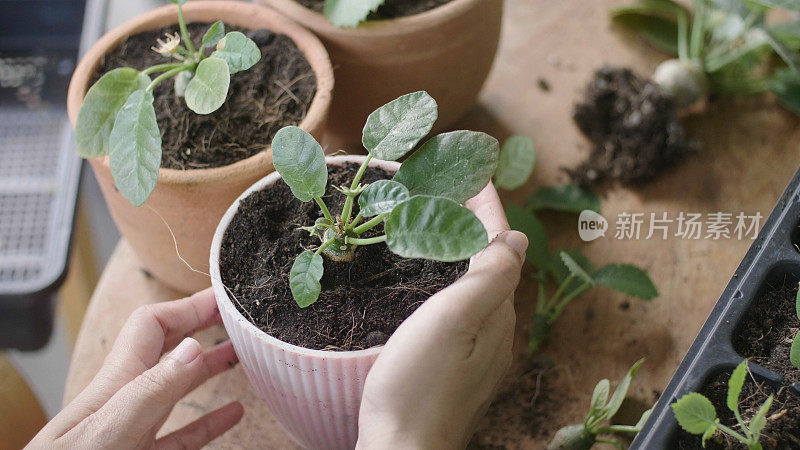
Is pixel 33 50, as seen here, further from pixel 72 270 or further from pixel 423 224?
pixel 423 224

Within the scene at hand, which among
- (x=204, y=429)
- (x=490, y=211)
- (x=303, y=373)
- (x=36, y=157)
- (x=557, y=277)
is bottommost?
(x=36, y=157)

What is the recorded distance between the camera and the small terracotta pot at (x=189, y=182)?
31.5 inches

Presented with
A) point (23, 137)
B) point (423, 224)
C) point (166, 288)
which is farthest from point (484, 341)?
point (23, 137)

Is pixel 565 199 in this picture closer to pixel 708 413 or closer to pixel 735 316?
pixel 735 316

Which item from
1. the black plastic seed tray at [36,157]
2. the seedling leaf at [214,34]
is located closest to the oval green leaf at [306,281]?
the seedling leaf at [214,34]

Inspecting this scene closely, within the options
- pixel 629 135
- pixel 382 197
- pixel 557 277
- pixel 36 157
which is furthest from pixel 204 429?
pixel 36 157

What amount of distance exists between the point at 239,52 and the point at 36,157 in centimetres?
100

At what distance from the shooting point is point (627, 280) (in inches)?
36.6

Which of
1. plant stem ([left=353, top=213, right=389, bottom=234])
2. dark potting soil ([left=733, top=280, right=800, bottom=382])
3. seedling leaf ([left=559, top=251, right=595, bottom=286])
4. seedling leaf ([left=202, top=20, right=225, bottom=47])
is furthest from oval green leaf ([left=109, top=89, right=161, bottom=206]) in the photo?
dark potting soil ([left=733, top=280, right=800, bottom=382])

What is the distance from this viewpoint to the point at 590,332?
3.15ft

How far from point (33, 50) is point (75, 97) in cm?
95

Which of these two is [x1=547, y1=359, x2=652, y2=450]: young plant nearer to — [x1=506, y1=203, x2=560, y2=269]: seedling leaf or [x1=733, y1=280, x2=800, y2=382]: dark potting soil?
[x1=733, y1=280, x2=800, y2=382]: dark potting soil

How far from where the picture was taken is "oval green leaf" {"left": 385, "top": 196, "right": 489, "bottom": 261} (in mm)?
571

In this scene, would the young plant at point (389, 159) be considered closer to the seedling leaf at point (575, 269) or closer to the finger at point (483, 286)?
the finger at point (483, 286)
